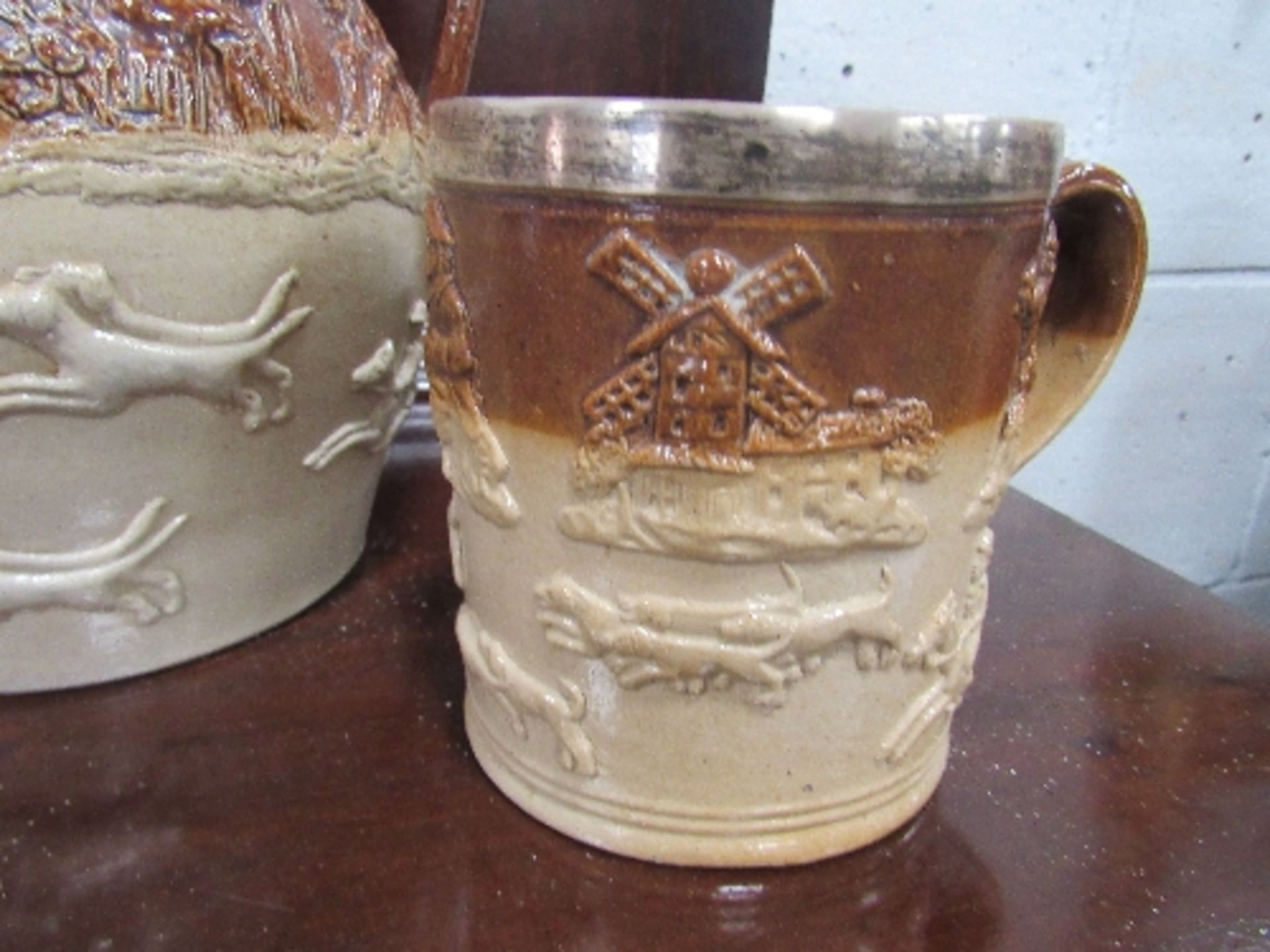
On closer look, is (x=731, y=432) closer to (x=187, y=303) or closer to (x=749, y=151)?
(x=749, y=151)

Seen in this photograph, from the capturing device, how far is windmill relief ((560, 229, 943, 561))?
1.09 feet

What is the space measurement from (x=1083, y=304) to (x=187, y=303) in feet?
1.19

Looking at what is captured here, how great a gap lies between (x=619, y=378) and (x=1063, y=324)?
8.7 inches

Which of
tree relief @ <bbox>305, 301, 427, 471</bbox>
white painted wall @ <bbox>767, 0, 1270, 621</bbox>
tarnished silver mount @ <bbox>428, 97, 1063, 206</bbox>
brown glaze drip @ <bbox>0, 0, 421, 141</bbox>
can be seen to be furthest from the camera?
white painted wall @ <bbox>767, 0, 1270, 621</bbox>

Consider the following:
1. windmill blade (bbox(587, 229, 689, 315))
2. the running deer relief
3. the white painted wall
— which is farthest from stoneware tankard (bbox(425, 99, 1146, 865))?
the white painted wall

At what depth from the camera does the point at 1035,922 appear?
39 centimetres

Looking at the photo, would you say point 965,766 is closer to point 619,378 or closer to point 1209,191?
point 619,378

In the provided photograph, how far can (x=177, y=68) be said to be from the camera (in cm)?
44

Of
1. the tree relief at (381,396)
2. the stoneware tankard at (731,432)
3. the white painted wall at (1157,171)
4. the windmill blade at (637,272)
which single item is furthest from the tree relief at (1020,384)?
the white painted wall at (1157,171)

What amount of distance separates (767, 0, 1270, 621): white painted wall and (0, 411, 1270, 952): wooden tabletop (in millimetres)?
501

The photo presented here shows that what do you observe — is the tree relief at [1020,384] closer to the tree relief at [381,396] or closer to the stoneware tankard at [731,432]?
the stoneware tankard at [731,432]

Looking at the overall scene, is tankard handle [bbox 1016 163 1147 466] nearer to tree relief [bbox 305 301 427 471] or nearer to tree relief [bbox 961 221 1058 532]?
tree relief [bbox 961 221 1058 532]

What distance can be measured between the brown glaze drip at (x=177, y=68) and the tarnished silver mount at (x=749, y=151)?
0.52 ft

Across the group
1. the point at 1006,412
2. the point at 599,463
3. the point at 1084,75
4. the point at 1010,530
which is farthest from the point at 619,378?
the point at 1084,75
